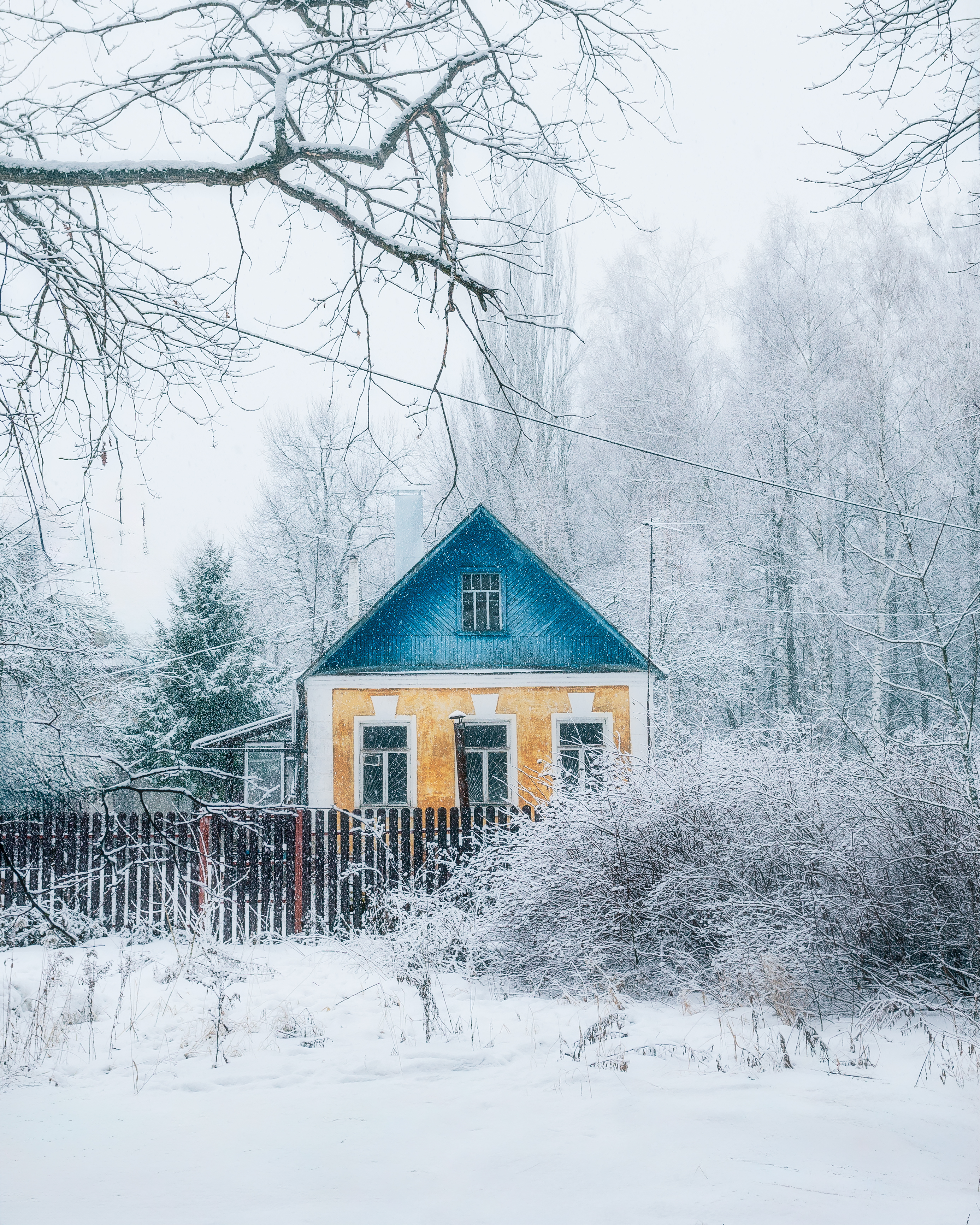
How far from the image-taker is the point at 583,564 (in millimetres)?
27734

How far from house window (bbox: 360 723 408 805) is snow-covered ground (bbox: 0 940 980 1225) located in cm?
914

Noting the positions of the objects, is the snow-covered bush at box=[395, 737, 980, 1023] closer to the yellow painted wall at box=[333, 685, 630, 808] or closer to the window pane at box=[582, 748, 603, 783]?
the window pane at box=[582, 748, 603, 783]

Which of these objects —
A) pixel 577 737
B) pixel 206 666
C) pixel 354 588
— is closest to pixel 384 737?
pixel 577 737

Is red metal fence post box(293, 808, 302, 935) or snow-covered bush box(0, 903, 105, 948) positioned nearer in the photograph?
snow-covered bush box(0, 903, 105, 948)

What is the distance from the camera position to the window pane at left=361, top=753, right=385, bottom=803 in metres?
15.2

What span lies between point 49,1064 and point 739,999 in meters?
3.83

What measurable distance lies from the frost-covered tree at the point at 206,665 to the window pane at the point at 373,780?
24.5 feet

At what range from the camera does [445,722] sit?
15.1m

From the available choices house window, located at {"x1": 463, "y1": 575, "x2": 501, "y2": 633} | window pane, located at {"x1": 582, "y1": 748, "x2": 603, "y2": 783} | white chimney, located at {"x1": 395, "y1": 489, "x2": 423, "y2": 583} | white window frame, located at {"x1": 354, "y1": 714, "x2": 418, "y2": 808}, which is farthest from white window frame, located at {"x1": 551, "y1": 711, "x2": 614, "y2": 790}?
window pane, located at {"x1": 582, "y1": 748, "x2": 603, "y2": 783}

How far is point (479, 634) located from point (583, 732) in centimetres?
235

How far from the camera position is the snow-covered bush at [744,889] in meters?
5.62

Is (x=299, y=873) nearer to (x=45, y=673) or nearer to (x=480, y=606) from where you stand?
(x=45, y=673)

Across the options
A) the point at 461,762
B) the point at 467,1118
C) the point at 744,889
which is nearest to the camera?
the point at 467,1118

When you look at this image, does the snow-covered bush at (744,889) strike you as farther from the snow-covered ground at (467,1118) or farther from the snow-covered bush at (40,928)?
the snow-covered bush at (40,928)
